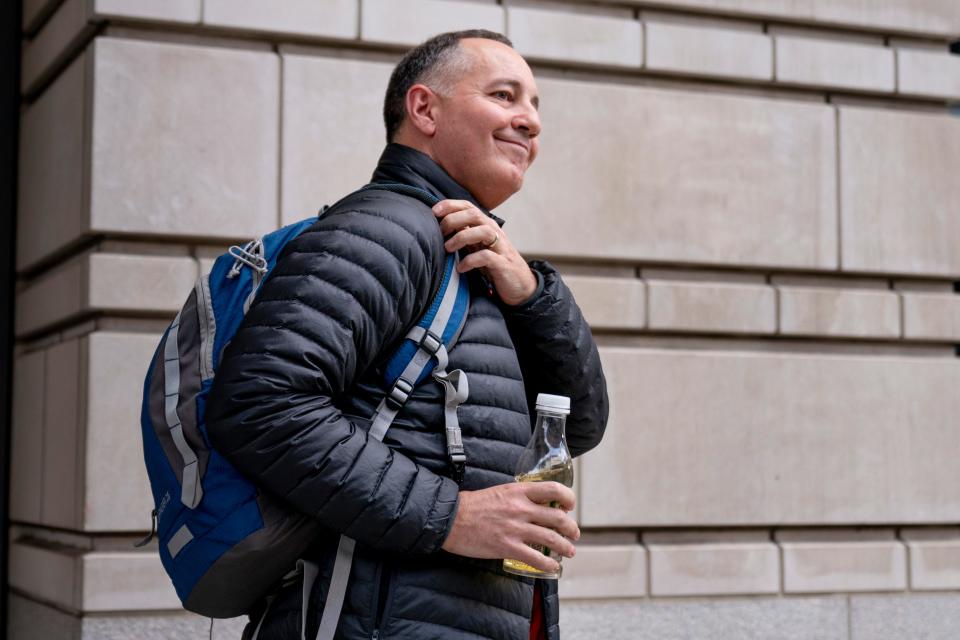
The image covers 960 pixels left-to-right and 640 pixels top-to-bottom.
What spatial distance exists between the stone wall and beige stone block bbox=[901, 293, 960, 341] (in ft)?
0.04

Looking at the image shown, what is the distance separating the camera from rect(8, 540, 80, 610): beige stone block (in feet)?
16.4

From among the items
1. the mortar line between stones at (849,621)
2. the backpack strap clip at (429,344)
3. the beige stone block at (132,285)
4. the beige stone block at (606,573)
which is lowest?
the mortar line between stones at (849,621)

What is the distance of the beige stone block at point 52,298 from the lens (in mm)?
5148

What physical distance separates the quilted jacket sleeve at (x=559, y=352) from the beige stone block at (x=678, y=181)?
225 cm

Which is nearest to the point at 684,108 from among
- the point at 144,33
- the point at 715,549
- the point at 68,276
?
the point at 715,549

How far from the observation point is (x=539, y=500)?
270 cm

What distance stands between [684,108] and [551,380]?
288 cm

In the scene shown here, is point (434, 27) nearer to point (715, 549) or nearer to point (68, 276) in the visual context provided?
point (68, 276)

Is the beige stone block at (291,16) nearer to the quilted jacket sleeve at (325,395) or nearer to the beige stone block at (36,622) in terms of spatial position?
the beige stone block at (36,622)

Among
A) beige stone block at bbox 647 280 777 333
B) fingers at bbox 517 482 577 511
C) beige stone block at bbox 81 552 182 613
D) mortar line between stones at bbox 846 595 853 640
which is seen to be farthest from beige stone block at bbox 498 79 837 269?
fingers at bbox 517 482 577 511

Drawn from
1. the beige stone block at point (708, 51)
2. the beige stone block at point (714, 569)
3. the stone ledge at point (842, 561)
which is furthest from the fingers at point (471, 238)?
the stone ledge at point (842, 561)

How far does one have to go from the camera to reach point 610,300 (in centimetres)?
559

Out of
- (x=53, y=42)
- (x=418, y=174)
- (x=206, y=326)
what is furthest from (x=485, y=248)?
(x=53, y=42)

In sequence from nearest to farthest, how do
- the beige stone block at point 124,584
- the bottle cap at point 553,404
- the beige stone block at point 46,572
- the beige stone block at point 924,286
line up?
1. the bottle cap at point 553,404
2. the beige stone block at point 124,584
3. the beige stone block at point 46,572
4. the beige stone block at point 924,286
